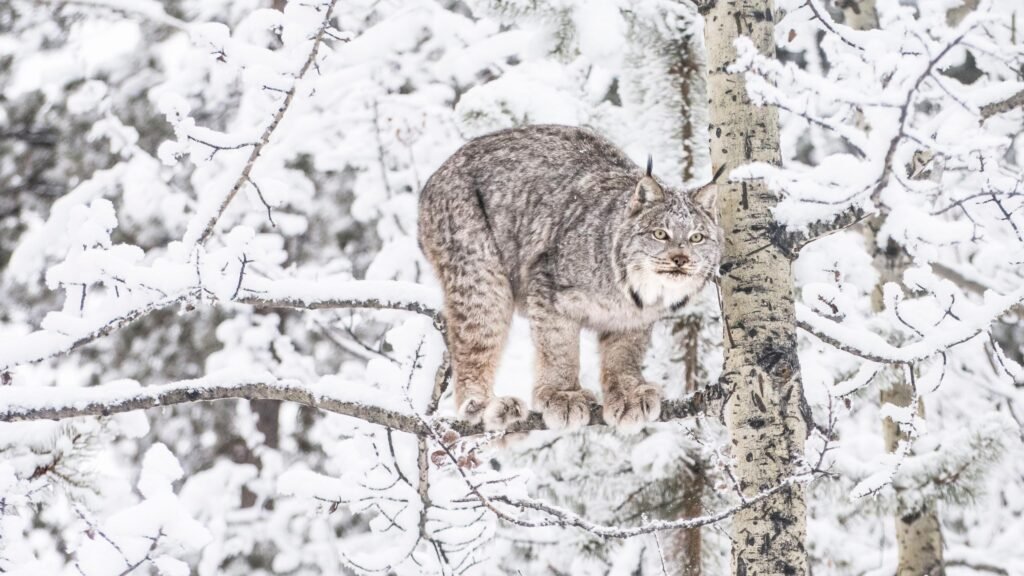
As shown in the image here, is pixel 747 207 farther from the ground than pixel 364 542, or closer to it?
farther from the ground

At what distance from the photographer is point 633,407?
3674 millimetres

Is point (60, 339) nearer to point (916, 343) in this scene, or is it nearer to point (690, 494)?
point (916, 343)

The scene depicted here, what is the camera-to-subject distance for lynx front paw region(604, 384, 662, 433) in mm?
3650

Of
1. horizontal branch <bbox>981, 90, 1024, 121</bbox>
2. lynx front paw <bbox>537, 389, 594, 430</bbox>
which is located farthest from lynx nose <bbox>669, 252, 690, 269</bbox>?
horizontal branch <bbox>981, 90, 1024, 121</bbox>

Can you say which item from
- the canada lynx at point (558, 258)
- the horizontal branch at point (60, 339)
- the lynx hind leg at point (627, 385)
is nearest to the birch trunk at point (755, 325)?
the canada lynx at point (558, 258)

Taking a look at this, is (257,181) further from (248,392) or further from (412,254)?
(412,254)

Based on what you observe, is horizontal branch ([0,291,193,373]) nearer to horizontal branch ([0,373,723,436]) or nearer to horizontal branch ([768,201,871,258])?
horizontal branch ([0,373,723,436])

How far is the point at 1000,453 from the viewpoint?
445 centimetres

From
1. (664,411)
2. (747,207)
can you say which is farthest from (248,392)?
(747,207)

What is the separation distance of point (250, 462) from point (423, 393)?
6.32m

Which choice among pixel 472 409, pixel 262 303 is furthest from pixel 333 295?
pixel 472 409

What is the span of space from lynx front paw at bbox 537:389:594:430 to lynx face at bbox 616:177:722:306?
1.39ft

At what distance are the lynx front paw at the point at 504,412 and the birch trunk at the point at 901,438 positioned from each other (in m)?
1.63

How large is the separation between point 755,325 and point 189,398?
1.56m
